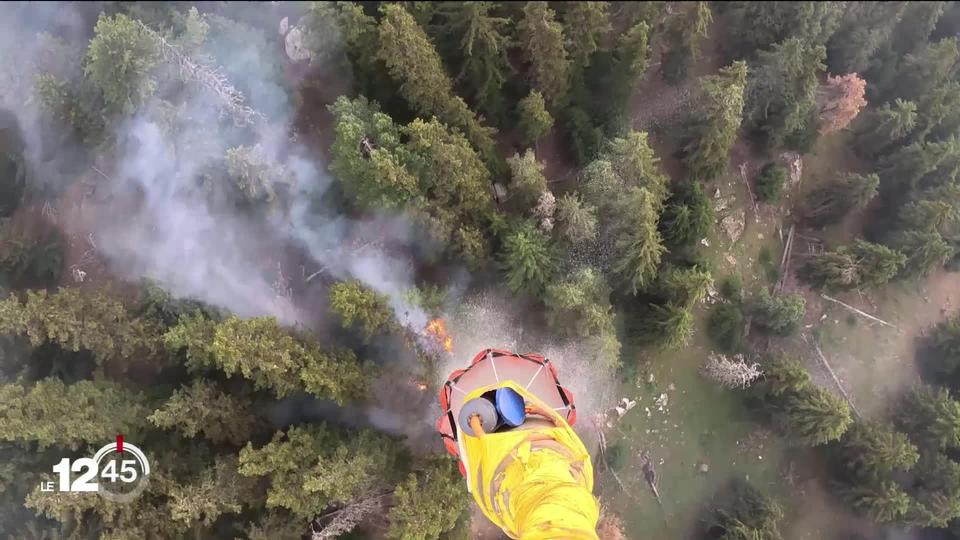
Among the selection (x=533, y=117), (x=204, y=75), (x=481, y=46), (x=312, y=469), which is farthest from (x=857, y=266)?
(x=204, y=75)

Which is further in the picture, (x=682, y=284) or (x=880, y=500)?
(x=880, y=500)

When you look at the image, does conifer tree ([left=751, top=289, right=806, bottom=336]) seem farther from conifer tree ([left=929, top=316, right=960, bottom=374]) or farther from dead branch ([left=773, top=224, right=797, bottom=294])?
conifer tree ([left=929, top=316, right=960, bottom=374])

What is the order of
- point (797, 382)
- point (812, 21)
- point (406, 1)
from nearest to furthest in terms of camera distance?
point (406, 1) → point (797, 382) → point (812, 21)

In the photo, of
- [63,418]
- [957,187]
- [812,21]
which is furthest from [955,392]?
[63,418]

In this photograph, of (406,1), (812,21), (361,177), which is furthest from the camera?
(812,21)

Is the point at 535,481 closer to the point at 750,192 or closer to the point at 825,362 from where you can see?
the point at 750,192

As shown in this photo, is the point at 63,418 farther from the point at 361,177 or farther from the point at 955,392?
the point at 955,392

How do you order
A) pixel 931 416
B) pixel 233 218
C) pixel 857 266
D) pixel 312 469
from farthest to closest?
pixel 857 266
pixel 931 416
pixel 233 218
pixel 312 469
